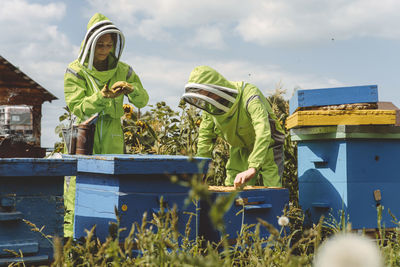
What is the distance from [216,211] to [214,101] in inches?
107

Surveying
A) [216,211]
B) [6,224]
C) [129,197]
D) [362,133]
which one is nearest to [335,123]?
[362,133]

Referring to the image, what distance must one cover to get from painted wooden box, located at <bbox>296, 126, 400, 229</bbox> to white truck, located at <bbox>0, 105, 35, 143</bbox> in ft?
7.35

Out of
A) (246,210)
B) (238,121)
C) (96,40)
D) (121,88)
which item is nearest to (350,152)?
(238,121)

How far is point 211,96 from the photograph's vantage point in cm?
326

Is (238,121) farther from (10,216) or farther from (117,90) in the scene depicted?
(10,216)

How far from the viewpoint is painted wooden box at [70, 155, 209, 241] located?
237cm

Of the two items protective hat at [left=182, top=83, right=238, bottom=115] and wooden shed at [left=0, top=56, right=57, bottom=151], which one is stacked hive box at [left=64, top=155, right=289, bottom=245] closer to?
protective hat at [left=182, top=83, right=238, bottom=115]

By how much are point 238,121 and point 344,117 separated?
0.84 m

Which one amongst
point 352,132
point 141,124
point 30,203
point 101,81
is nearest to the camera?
point 30,203

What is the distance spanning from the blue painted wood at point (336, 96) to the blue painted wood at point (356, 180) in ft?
1.09

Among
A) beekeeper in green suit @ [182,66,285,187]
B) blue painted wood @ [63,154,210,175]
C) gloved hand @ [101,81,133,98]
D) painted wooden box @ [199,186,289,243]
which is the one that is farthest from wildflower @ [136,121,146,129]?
blue painted wood @ [63,154,210,175]

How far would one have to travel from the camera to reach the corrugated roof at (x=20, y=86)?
11.2m

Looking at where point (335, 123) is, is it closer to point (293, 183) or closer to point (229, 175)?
point (229, 175)

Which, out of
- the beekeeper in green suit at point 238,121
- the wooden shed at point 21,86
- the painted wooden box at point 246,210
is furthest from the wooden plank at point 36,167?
the wooden shed at point 21,86
